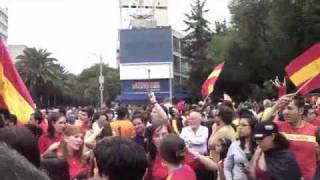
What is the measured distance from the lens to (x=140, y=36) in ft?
295

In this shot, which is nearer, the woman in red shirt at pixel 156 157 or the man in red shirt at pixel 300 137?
the woman in red shirt at pixel 156 157

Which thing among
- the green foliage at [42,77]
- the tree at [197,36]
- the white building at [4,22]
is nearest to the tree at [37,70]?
the green foliage at [42,77]

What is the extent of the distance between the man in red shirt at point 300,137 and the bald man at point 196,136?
2051 millimetres

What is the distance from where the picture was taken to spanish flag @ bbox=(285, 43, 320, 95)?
9617 mm

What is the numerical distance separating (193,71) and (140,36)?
1019 cm

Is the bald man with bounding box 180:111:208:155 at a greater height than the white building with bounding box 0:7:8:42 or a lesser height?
lesser

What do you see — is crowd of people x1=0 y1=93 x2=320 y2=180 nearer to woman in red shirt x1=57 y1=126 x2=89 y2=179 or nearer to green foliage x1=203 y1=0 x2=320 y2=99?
woman in red shirt x1=57 y1=126 x2=89 y2=179

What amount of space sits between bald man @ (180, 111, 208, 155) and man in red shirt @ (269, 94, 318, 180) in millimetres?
2051

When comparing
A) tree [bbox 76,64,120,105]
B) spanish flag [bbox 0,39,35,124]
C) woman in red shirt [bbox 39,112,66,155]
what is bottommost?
tree [bbox 76,64,120,105]

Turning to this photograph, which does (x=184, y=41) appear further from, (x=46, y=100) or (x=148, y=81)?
(x=46, y=100)

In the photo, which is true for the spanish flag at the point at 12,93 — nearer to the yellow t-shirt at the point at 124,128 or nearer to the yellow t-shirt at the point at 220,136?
the yellow t-shirt at the point at 124,128

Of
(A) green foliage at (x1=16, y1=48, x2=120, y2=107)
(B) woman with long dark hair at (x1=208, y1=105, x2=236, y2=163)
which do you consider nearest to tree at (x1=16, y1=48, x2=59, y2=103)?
(A) green foliage at (x1=16, y1=48, x2=120, y2=107)

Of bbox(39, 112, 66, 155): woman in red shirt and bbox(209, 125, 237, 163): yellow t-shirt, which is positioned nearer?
bbox(39, 112, 66, 155): woman in red shirt

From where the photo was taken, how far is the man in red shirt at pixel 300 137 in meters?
6.64
